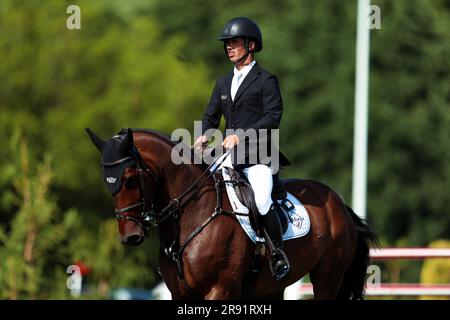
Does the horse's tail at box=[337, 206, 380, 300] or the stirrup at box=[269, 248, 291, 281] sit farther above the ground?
the stirrup at box=[269, 248, 291, 281]

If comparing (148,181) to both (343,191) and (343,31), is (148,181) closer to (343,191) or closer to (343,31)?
(343,191)

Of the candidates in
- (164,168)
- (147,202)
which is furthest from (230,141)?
(147,202)

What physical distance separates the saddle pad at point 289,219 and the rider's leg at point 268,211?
140mm

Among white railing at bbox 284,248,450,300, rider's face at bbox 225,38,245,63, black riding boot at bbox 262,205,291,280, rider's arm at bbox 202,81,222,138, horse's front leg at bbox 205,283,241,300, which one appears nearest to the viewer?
horse's front leg at bbox 205,283,241,300

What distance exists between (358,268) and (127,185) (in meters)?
3.44

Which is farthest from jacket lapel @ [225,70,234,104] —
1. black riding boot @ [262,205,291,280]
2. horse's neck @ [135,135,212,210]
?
black riding boot @ [262,205,291,280]

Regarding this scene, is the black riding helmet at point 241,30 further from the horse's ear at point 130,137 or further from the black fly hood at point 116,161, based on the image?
the black fly hood at point 116,161

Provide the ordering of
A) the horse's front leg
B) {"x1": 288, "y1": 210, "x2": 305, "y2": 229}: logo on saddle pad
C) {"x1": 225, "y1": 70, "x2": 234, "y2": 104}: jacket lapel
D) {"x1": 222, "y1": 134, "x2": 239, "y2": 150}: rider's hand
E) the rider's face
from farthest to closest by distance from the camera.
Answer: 1. {"x1": 288, "y1": 210, "x2": 305, "y2": 229}: logo on saddle pad
2. {"x1": 225, "y1": 70, "x2": 234, "y2": 104}: jacket lapel
3. the rider's face
4. {"x1": 222, "y1": 134, "x2": 239, "y2": 150}: rider's hand
5. the horse's front leg

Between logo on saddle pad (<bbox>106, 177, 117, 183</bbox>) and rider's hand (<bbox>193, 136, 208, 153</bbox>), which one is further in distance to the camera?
rider's hand (<bbox>193, 136, 208, 153</bbox>)

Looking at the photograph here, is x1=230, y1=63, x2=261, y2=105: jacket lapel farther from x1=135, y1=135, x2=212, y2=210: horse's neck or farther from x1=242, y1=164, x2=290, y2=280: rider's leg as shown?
x1=135, y1=135, x2=212, y2=210: horse's neck

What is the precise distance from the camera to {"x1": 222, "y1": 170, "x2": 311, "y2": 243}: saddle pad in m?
9.05

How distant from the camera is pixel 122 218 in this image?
8438 millimetres

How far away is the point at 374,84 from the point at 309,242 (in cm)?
2998

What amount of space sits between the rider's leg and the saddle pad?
0.14 metres
